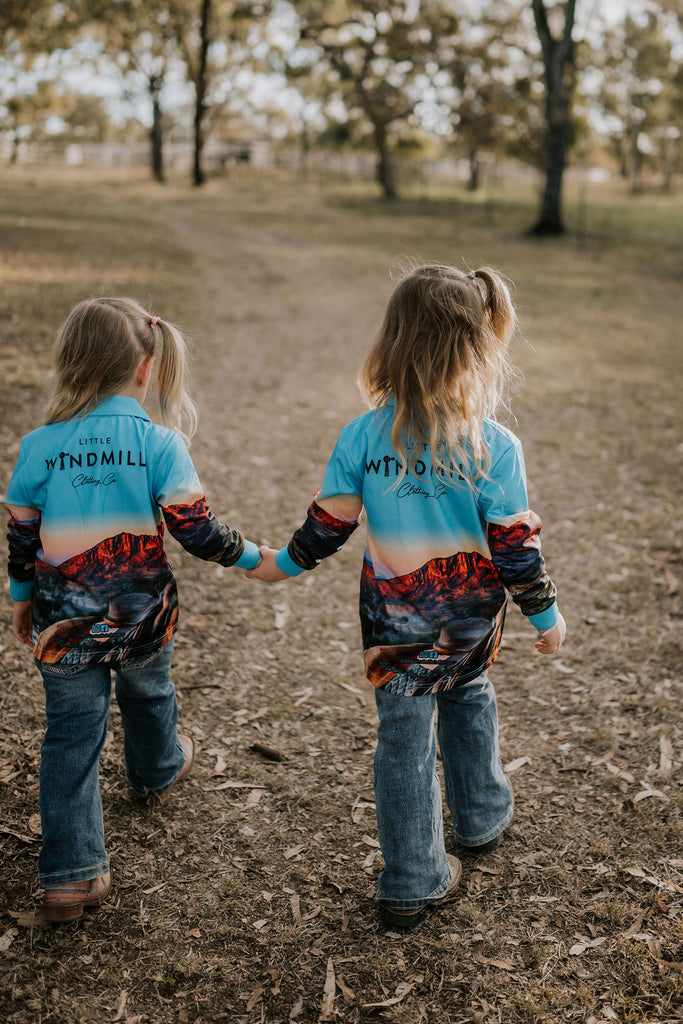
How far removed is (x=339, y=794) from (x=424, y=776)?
0.89 metres

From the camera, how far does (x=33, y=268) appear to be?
1251cm

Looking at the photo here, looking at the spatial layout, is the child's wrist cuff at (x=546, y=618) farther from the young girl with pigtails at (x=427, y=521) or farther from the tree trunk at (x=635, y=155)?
the tree trunk at (x=635, y=155)

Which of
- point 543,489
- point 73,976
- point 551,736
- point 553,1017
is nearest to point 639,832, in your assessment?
point 551,736

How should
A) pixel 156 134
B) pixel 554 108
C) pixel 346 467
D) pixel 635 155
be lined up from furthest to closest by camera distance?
pixel 635 155, pixel 156 134, pixel 554 108, pixel 346 467

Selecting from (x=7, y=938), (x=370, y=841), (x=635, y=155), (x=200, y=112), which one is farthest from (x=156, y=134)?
(x=7, y=938)

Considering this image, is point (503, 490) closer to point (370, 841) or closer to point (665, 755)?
point (370, 841)

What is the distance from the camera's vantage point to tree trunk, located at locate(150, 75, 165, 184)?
40.0 meters

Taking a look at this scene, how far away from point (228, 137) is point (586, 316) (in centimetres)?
6095

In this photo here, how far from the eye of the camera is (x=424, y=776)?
2693 mm

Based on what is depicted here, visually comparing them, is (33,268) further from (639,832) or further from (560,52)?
(560,52)

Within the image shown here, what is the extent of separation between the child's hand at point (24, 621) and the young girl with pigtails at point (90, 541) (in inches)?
2.3

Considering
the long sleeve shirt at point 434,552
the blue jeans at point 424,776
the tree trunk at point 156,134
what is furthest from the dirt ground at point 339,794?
the tree trunk at point 156,134

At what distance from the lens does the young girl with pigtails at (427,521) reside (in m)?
2.50

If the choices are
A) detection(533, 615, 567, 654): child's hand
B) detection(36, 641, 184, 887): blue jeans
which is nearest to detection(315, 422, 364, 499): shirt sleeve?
detection(533, 615, 567, 654): child's hand
